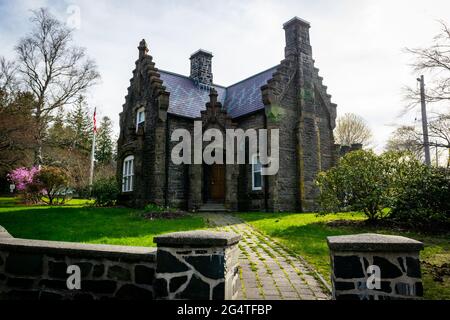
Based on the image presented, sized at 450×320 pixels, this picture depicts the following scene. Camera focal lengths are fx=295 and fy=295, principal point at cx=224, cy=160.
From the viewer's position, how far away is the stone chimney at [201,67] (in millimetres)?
22922

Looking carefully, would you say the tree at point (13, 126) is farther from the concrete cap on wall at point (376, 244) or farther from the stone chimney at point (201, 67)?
the concrete cap on wall at point (376, 244)

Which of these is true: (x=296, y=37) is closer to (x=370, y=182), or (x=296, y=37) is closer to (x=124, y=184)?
(x=370, y=182)

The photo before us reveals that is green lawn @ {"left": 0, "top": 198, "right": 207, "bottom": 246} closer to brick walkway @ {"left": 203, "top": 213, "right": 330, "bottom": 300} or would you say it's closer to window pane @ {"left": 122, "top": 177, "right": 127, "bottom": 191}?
brick walkway @ {"left": 203, "top": 213, "right": 330, "bottom": 300}

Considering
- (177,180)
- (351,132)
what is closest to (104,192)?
(177,180)

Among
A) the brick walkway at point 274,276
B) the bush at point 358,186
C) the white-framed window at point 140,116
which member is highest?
the white-framed window at point 140,116

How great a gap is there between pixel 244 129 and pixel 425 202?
34.4 feet

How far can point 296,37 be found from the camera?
61.9 feet

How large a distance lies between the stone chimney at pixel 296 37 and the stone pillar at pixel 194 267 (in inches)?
680

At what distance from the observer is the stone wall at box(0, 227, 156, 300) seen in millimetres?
4137

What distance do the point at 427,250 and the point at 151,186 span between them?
13503mm

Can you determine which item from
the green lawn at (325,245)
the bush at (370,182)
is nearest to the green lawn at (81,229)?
the green lawn at (325,245)

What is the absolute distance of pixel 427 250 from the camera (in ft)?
23.5

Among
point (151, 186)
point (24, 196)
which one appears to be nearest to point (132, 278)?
point (151, 186)
